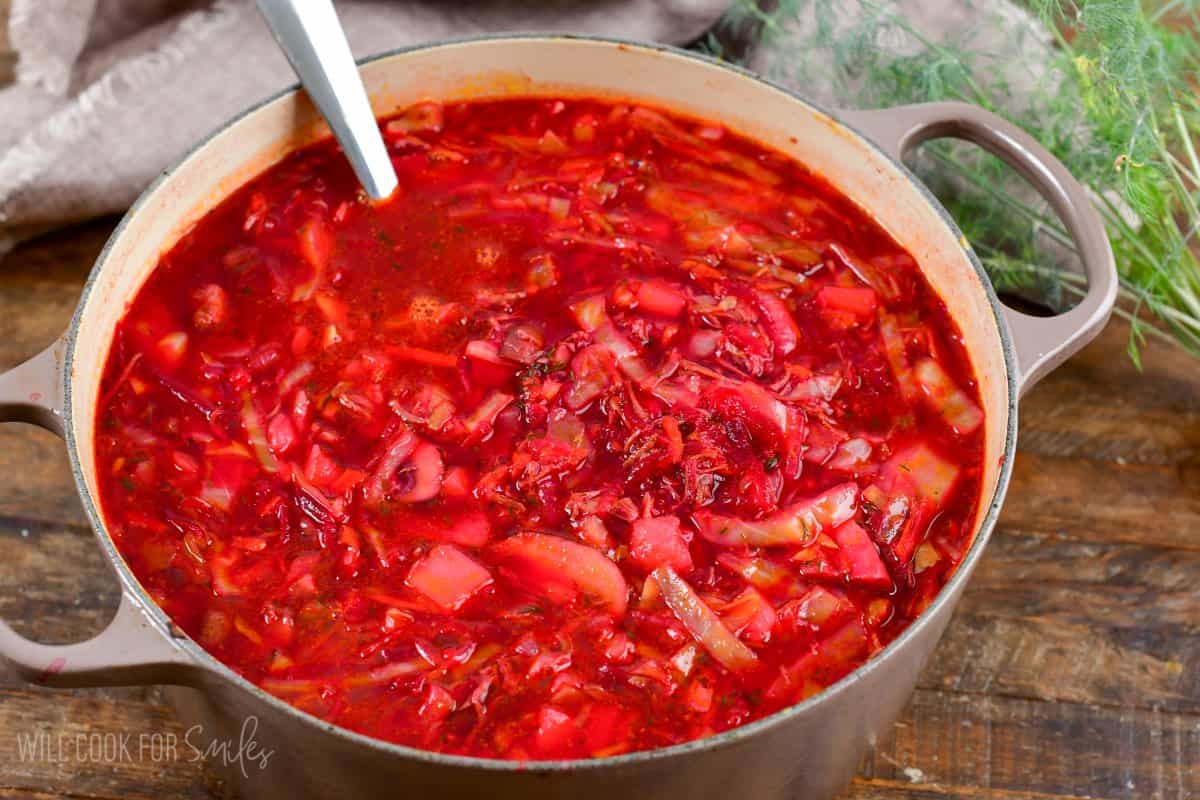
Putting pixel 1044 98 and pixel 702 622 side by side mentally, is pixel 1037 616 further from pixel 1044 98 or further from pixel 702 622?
pixel 1044 98

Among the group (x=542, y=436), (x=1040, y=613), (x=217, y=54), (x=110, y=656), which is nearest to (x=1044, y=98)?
(x=1040, y=613)

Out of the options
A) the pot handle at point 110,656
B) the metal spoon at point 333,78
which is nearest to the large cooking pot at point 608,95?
the pot handle at point 110,656

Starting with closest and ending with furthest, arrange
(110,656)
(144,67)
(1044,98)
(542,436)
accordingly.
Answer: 1. (110,656)
2. (542,436)
3. (1044,98)
4. (144,67)

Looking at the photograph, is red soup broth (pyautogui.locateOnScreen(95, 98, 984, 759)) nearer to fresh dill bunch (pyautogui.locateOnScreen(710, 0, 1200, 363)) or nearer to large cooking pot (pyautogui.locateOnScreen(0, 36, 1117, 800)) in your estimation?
large cooking pot (pyautogui.locateOnScreen(0, 36, 1117, 800))

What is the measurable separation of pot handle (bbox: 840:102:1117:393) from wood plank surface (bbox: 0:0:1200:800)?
728mm

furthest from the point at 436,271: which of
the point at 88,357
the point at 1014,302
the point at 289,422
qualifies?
the point at 1014,302

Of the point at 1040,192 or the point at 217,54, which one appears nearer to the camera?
the point at 1040,192

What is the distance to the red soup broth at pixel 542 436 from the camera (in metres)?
2.48

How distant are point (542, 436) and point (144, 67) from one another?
1.96 m

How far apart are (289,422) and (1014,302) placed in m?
2.12

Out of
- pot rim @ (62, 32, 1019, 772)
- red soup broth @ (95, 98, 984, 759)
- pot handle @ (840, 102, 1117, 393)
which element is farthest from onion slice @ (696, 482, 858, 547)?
pot handle @ (840, 102, 1117, 393)

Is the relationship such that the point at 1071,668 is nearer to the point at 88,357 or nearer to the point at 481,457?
the point at 481,457

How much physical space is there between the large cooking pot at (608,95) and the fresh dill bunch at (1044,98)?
1.82ft

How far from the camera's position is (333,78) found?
3.07m
